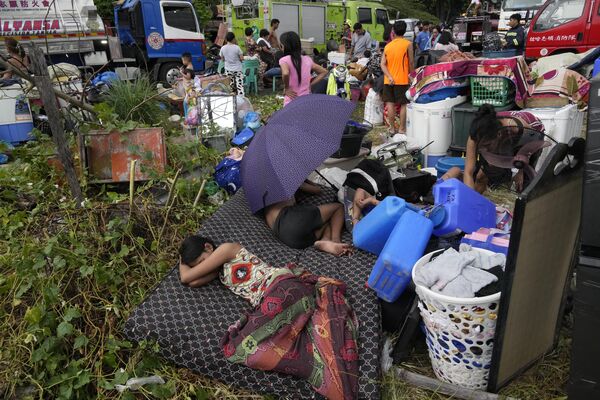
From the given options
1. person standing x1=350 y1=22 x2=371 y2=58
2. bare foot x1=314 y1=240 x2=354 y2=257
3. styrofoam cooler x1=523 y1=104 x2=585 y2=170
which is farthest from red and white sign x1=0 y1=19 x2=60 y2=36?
styrofoam cooler x1=523 y1=104 x2=585 y2=170

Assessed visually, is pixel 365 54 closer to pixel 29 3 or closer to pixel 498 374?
pixel 29 3

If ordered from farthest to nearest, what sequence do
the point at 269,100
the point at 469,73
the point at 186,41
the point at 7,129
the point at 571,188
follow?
the point at 186,41 → the point at 269,100 → the point at 7,129 → the point at 469,73 → the point at 571,188

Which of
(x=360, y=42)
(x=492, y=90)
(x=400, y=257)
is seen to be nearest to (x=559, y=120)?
(x=492, y=90)

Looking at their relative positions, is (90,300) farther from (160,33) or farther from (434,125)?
(160,33)

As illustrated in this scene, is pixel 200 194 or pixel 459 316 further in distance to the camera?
pixel 200 194

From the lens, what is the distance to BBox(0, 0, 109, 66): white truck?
977 centimetres

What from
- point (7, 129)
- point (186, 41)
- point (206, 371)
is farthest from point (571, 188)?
point (186, 41)

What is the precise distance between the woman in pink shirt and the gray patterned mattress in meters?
2.94

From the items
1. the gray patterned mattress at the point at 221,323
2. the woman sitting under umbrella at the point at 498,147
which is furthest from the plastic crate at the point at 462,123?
the gray patterned mattress at the point at 221,323

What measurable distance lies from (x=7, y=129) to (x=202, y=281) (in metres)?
4.60

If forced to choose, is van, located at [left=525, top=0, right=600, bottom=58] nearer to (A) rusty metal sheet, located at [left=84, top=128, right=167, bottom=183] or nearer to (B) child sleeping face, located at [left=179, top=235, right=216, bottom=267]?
(A) rusty metal sheet, located at [left=84, top=128, right=167, bottom=183]

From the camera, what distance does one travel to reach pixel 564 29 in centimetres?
880

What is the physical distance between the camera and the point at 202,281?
8.89 ft

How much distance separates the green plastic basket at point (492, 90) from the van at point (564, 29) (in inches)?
205
